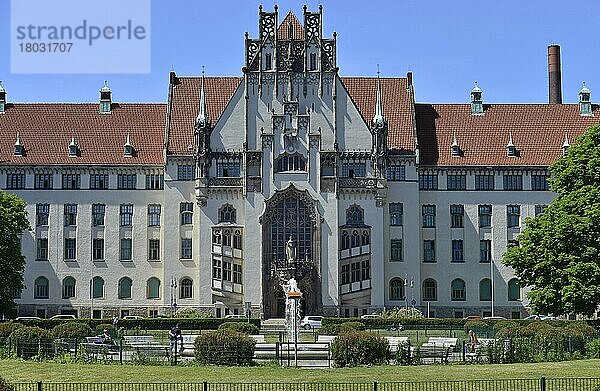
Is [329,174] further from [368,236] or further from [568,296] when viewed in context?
[568,296]

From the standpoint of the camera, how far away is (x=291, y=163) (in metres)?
99.6

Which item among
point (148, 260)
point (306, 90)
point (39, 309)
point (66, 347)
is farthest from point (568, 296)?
point (39, 309)

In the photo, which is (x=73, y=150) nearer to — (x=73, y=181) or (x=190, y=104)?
(x=73, y=181)

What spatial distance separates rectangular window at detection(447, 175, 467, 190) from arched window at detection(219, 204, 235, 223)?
19.6 meters

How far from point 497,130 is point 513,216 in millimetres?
8735

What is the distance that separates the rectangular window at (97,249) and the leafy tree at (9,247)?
14.2 meters

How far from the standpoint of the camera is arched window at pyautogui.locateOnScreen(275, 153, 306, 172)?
326ft

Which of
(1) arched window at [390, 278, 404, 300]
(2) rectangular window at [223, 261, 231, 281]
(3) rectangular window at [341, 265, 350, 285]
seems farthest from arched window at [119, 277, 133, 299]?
(1) arched window at [390, 278, 404, 300]

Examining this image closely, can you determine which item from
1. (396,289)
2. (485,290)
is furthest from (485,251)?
(396,289)

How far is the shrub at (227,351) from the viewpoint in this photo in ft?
158

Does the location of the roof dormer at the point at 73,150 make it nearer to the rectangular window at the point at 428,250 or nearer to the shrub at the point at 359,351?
the rectangular window at the point at 428,250

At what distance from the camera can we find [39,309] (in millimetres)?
101500

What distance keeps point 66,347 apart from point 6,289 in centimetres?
3918

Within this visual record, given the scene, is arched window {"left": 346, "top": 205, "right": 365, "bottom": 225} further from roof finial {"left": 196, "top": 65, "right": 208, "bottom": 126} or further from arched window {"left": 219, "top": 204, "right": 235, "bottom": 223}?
roof finial {"left": 196, "top": 65, "right": 208, "bottom": 126}
